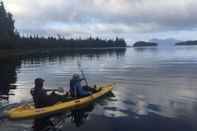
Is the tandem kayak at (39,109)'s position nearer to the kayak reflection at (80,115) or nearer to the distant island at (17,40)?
the kayak reflection at (80,115)

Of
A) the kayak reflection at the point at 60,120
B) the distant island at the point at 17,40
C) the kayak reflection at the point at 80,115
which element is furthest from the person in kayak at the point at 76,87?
the distant island at the point at 17,40

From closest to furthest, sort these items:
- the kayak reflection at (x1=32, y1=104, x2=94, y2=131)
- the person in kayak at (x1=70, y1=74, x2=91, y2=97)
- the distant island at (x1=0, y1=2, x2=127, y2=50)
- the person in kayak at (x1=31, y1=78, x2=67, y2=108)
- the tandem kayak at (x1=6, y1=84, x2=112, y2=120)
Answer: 1. the kayak reflection at (x1=32, y1=104, x2=94, y2=131)
2. the tandem kayak at (x1=6, y1=84, x2=112, y2=120)
3. the person in kayak at (x1=31, y1=78, x2=67, y2=108)
4. the person in kayak at (x1=70, y1=74, x2=91, y2=97)
5. the distant island at (x1=0, y1=2, x2=127, y2=50)

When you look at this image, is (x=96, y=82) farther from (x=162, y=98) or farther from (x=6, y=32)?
(x=6, y=32)

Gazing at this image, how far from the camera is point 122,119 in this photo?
1997 cm

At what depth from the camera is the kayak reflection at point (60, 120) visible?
18984mm

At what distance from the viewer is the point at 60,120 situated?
20.4 m

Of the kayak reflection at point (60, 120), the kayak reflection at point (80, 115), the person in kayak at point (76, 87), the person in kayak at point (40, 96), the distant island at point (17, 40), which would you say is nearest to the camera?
the kayak reflection at point (60, 120)

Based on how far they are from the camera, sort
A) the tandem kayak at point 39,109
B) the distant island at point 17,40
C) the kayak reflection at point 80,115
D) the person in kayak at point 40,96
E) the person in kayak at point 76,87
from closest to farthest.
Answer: the kayak reflection at point 80,115 → the tandem kayak at point 39,109 → the person in kayak at point 40,96 → the person in kayak at point 76,87 → the distant island at point 17,40

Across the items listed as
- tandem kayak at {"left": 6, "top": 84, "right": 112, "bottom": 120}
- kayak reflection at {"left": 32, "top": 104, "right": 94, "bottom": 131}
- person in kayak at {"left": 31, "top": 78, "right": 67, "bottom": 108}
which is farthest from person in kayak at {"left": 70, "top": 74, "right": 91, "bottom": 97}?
person in kayak at {"left": 31, "top": 78, "right": 67, "bottom": 108}

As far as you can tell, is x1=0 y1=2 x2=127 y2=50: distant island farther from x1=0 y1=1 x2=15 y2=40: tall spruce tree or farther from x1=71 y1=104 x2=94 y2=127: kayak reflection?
x1=71 y1=104 x2=94 y2=127: kayak reflection

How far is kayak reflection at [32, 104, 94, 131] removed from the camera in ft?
62.3

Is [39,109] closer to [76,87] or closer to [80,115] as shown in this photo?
[80,115]

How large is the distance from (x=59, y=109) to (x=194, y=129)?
807 cm

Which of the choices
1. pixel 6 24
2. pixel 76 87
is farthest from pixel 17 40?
pixel 76 87
